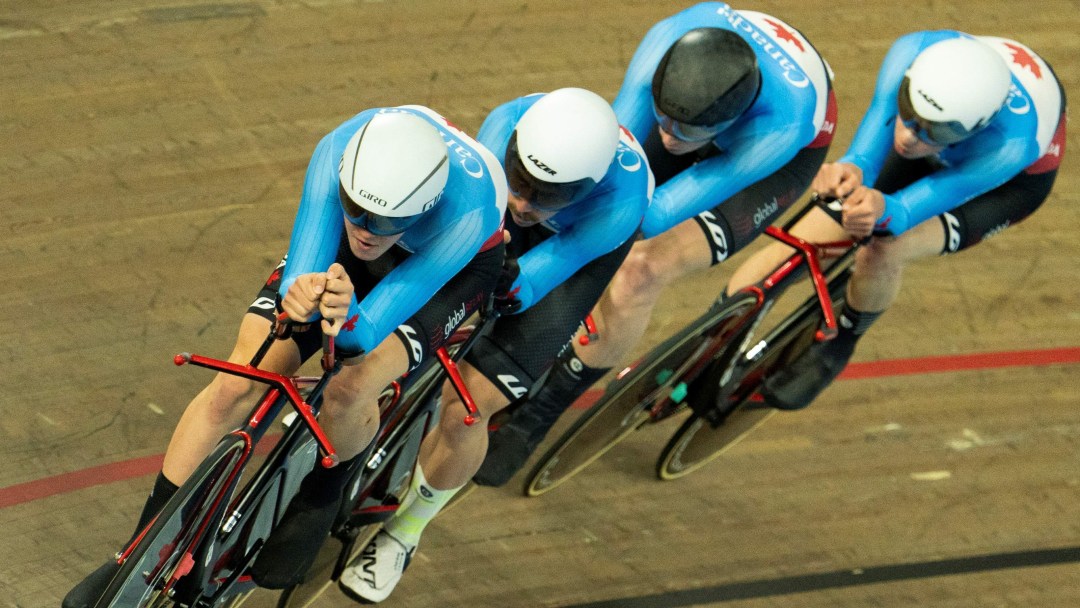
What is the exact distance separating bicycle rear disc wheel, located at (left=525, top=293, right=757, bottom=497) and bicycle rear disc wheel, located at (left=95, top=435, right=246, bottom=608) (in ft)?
4.58

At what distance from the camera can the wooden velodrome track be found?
170 inches

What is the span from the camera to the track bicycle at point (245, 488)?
3.12m

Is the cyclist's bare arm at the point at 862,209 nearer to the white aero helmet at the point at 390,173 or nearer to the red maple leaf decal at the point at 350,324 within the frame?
the white aero helmet at the point at 390,173

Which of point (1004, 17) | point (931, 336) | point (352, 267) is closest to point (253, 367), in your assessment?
point (352, 267)

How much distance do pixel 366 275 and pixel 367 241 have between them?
44cm

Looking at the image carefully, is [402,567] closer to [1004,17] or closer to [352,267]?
[352,267]

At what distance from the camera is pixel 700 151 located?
428 cm

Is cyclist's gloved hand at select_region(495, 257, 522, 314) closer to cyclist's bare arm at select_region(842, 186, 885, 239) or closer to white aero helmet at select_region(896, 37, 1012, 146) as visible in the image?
cyclist's bare arm at select_region(842, 186, 885, 239)

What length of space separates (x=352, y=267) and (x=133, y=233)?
1.71 m

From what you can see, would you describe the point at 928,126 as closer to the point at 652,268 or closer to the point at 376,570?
the point at 652,268

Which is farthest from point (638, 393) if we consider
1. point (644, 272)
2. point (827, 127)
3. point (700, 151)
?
point (827, 127)

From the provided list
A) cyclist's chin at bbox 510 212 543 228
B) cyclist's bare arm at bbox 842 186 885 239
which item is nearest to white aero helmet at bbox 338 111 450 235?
cyclist's chin at bbox 510 212 543 228

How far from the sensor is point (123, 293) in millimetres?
4711

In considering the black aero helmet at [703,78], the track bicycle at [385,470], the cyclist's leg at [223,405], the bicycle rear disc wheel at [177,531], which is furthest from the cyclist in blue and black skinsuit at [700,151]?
the bicycle rear disc wheel at [177,531]
